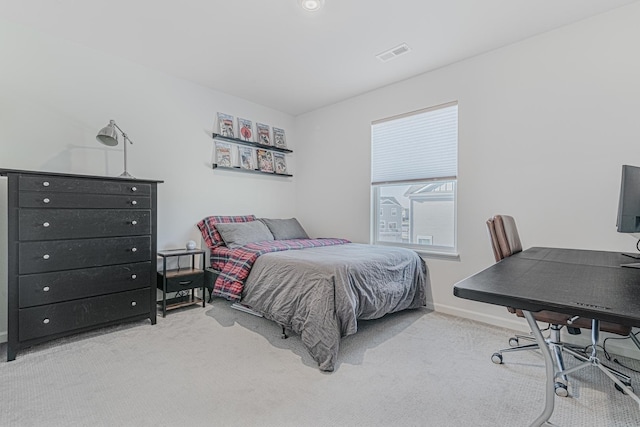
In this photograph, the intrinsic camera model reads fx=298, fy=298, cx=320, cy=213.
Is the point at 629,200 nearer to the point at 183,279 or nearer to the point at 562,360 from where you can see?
the point at 562,360

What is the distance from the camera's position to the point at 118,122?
2957 millimetres

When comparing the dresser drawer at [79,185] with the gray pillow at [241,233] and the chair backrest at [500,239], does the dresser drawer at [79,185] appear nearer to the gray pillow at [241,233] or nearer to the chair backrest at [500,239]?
the gray pillow at [241,233]

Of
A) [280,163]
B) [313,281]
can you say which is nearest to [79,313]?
[313,281]

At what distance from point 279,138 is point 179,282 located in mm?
2455

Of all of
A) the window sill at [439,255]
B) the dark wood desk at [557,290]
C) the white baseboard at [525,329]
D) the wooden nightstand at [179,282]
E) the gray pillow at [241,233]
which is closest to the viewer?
the dark wood desk at [557,290]

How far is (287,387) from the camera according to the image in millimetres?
1740

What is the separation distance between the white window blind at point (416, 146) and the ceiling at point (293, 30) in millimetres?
501

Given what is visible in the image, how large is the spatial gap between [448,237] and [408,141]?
117 centimetres

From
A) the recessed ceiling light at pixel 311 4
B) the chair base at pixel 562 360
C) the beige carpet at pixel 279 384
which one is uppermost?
the recessed ceiling light at pixel 311 4

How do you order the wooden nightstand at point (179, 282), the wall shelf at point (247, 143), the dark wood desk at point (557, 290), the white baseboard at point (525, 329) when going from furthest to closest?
the wall shelf at point (247, 143) < the wooden nightstand at point (179, 282) < the white baseboard at point (525, 329) < the dark wood desk at point (557, 290)

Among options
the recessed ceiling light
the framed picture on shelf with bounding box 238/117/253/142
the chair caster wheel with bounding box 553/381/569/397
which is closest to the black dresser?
the framed picture on shelf with bounding box 238/117/253/142

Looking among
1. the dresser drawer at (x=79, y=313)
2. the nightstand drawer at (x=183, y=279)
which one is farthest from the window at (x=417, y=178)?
the dresser drawer at (x=79, y=313)

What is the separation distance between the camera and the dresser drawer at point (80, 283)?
2080mm

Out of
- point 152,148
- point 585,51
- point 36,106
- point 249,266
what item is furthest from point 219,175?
point 585,51
